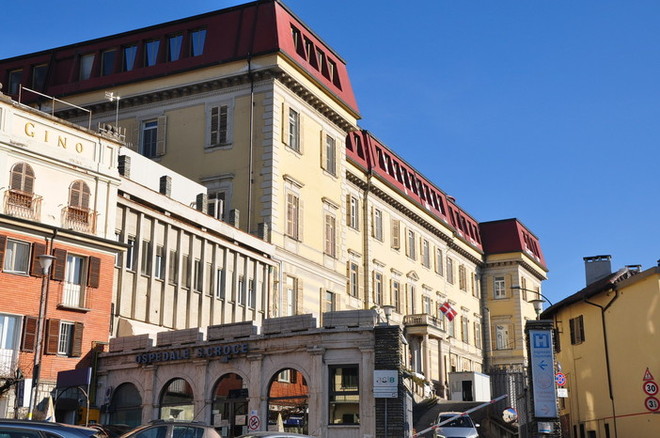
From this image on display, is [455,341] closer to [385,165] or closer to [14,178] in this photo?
[385,165]

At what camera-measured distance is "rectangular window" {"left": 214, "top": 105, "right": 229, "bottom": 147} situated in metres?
46.1

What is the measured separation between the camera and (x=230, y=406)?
28.2 m

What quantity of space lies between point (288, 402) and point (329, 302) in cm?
2223

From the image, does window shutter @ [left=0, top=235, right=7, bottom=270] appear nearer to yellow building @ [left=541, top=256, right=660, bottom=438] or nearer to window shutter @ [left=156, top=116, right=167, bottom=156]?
window shutter @ [left=156, top=116, right=167, bottom=156]

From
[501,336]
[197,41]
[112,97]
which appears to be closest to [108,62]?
[112,97]

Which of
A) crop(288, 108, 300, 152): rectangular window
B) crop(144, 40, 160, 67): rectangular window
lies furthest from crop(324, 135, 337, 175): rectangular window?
crop(144, 40, 160, 67): rectangular window

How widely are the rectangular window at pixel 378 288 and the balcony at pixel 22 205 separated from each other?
32.4 metres

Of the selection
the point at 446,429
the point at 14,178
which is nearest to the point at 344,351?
the point at 446,429

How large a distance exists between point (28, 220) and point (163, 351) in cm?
651

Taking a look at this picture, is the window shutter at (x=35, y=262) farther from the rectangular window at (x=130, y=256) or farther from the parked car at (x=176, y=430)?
the parked car at (x=176, y=430)

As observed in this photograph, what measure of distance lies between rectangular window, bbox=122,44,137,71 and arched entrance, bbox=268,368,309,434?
26.2 m

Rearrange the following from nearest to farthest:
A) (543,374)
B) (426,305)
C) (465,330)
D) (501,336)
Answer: (543,374), (426,305), (465,330), (501,336)

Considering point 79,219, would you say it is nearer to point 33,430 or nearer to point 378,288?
point 33,430

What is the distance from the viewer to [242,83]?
151 ft
